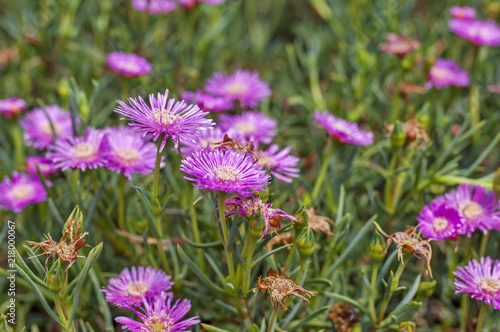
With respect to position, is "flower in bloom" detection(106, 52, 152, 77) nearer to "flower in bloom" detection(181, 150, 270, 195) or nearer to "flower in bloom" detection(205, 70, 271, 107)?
"flower in bloom" detection(205, 70, 271, 107)

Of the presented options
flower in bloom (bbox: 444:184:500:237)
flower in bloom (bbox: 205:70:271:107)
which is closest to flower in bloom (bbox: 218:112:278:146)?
flower in bloom (bbox: 205:70:271:107)

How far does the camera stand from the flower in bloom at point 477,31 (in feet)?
4.20

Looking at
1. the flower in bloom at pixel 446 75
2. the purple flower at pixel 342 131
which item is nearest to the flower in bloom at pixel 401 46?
the flower in bloom at pixel 446 75

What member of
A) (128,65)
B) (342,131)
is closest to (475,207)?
(342,131)

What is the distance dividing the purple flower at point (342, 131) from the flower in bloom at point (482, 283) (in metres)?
0.29

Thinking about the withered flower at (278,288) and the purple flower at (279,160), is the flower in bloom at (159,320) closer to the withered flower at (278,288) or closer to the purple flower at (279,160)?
the withered flower at (278,288)

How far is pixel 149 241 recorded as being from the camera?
861mm

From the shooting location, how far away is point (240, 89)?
1.14 metres

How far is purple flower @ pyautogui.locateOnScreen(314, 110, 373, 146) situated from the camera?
0.92 meters

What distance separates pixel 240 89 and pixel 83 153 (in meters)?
0.42

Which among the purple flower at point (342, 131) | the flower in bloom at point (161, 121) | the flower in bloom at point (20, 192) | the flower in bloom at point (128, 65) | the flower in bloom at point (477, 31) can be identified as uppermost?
the flower in bloom at point (477, 31)

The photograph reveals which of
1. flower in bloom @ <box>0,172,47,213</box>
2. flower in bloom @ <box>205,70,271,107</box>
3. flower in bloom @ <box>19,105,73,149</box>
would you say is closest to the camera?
flower in bloom @ <box>0,172,47,213</box>

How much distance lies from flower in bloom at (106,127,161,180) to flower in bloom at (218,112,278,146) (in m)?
0.16

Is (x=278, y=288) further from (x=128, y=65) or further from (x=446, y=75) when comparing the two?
(x=446, y=75)
